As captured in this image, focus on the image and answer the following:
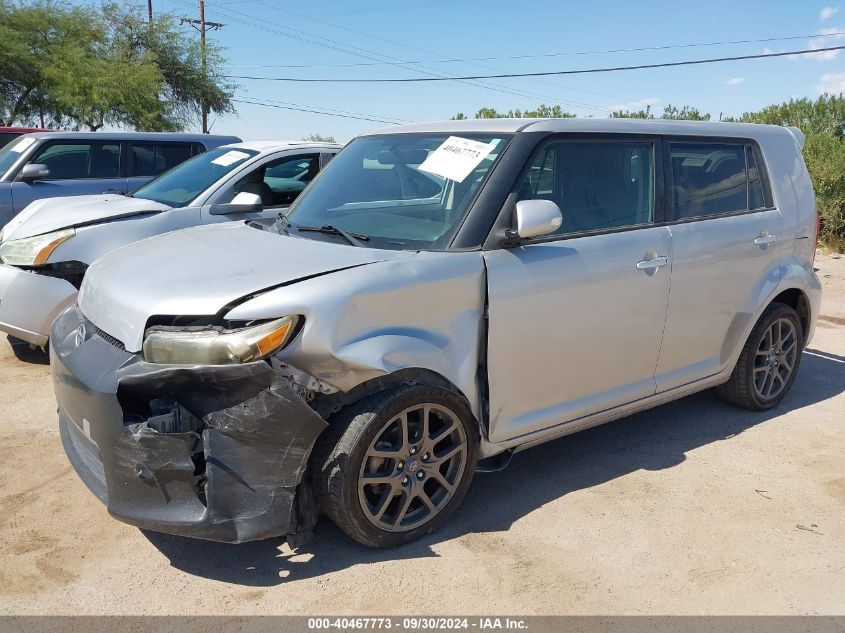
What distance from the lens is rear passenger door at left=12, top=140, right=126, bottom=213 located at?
839 cm

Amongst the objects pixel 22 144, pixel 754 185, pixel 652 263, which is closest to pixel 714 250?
pixel 652 263

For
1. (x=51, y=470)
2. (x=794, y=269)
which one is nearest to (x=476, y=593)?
(x=51, y=470)

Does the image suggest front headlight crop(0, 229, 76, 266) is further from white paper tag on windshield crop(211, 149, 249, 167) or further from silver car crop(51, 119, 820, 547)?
silver car crop(51, 119, 820, 547)

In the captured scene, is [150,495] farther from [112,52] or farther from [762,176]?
[112,52]

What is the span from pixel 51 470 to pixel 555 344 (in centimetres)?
273

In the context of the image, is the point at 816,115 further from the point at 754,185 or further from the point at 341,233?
the point at 341,233

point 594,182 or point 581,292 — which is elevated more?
point 594,182

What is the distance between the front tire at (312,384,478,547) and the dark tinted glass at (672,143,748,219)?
1925 millimetres

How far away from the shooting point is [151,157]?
8922 mm

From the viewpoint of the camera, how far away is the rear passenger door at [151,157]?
8.84 meters

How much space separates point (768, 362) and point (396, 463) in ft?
9.90

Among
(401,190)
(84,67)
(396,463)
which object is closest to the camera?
(396,463)

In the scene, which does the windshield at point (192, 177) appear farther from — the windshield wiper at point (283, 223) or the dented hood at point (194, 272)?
the dented hood at point (194, 272)

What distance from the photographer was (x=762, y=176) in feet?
15.9
